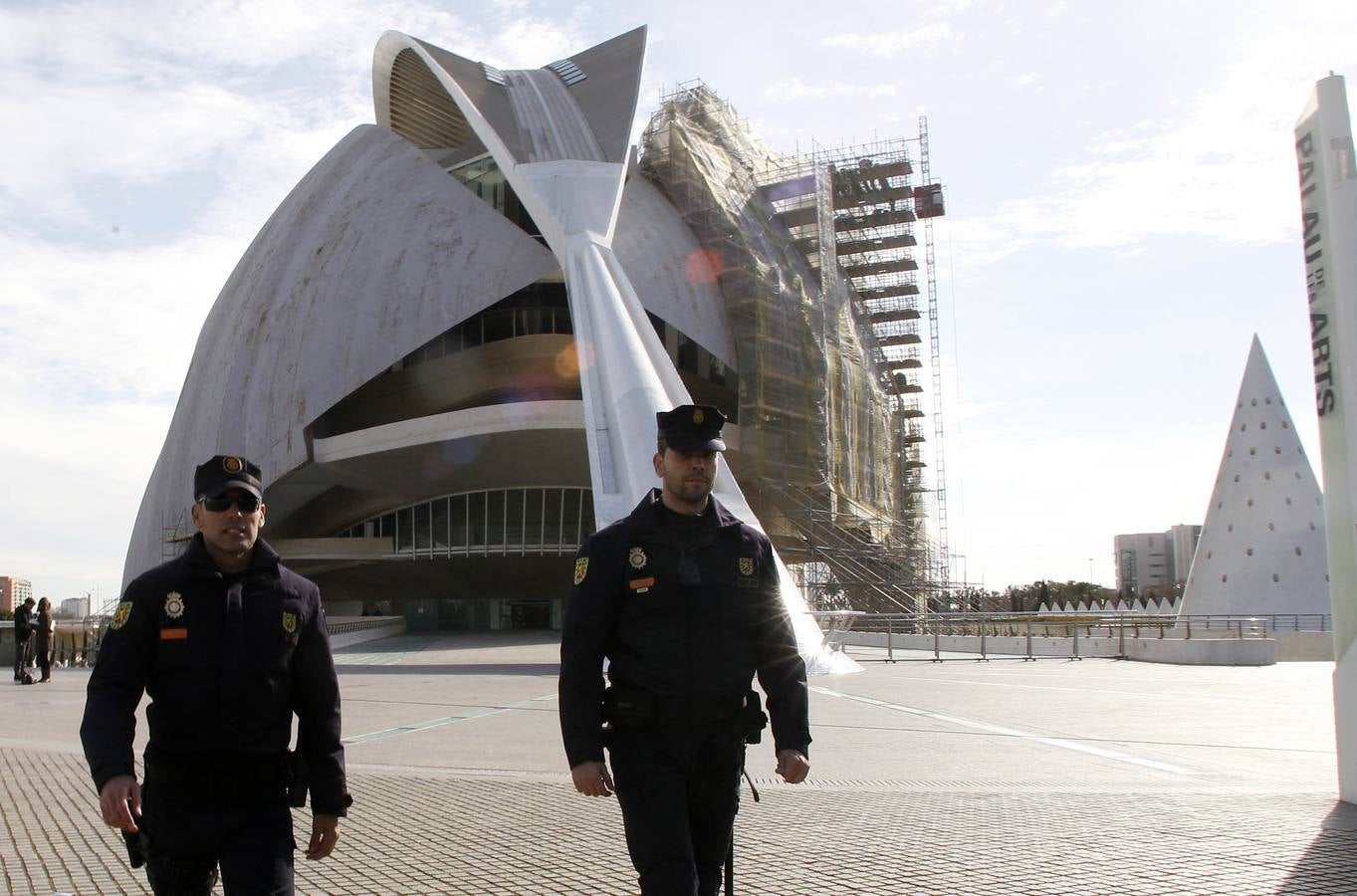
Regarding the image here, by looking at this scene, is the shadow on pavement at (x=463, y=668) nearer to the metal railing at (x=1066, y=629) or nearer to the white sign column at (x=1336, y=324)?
the metal railing at (x=1066, y=629)

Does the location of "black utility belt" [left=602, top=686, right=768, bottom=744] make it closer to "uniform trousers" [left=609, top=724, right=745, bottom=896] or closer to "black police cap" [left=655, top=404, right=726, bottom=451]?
"uniform trousers" [left=609, top=724, right=745, bottom=896]

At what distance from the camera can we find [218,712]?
8.76 feet

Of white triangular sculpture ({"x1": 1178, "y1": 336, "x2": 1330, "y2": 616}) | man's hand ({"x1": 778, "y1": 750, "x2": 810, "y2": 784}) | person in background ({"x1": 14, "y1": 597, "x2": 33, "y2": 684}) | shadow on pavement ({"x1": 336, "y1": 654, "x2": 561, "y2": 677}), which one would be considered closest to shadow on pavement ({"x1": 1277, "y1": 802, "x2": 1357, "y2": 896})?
man's hand ({"x1": 778, "y1": 750, "x2": 810, "y2": 784})

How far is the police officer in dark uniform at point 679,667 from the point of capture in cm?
281

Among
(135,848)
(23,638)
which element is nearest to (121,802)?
(135,848)

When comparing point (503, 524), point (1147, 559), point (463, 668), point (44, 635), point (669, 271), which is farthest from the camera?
point (1147, 559)

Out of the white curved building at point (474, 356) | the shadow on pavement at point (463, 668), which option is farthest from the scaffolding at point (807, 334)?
the shadow on pavement at point (463, 668)

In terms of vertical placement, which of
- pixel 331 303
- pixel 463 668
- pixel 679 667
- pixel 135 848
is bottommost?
pixel 463 668

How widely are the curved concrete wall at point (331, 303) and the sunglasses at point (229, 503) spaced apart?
26.6 metres

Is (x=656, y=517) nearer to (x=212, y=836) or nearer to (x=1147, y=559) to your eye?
(x=212, y=836)

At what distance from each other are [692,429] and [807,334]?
2870cm

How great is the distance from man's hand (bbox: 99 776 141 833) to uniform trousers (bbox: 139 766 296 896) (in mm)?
66

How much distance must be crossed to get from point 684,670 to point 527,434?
25507 mm

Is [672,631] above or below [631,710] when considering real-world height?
above
